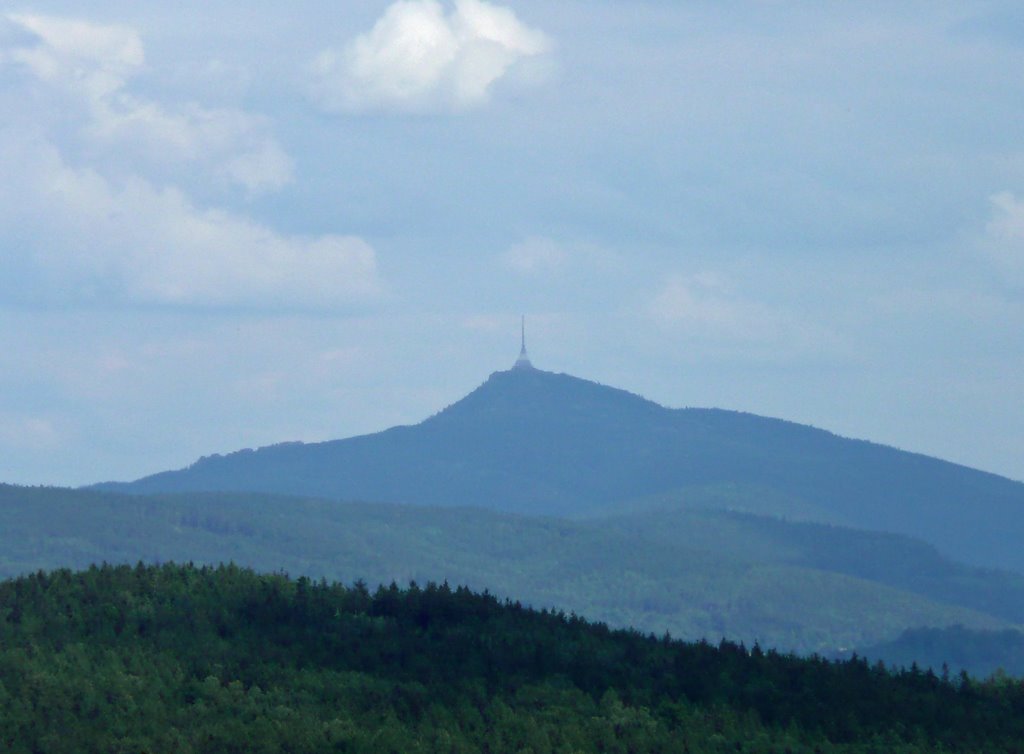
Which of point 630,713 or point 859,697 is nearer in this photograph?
point 630,713

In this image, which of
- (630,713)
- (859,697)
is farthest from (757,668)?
(630,713)

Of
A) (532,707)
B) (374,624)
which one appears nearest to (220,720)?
(532,707)

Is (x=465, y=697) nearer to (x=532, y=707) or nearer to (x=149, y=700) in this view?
(x=532, y=707)

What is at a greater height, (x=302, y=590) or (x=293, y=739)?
(x=302, y=590)

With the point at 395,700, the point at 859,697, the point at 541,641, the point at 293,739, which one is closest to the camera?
the point at 293,739

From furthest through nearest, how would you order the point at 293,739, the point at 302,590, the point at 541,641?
the point at 302,590
the point at 541,641
the point at 293,739

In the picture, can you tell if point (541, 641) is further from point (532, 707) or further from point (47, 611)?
point (47, 611)
